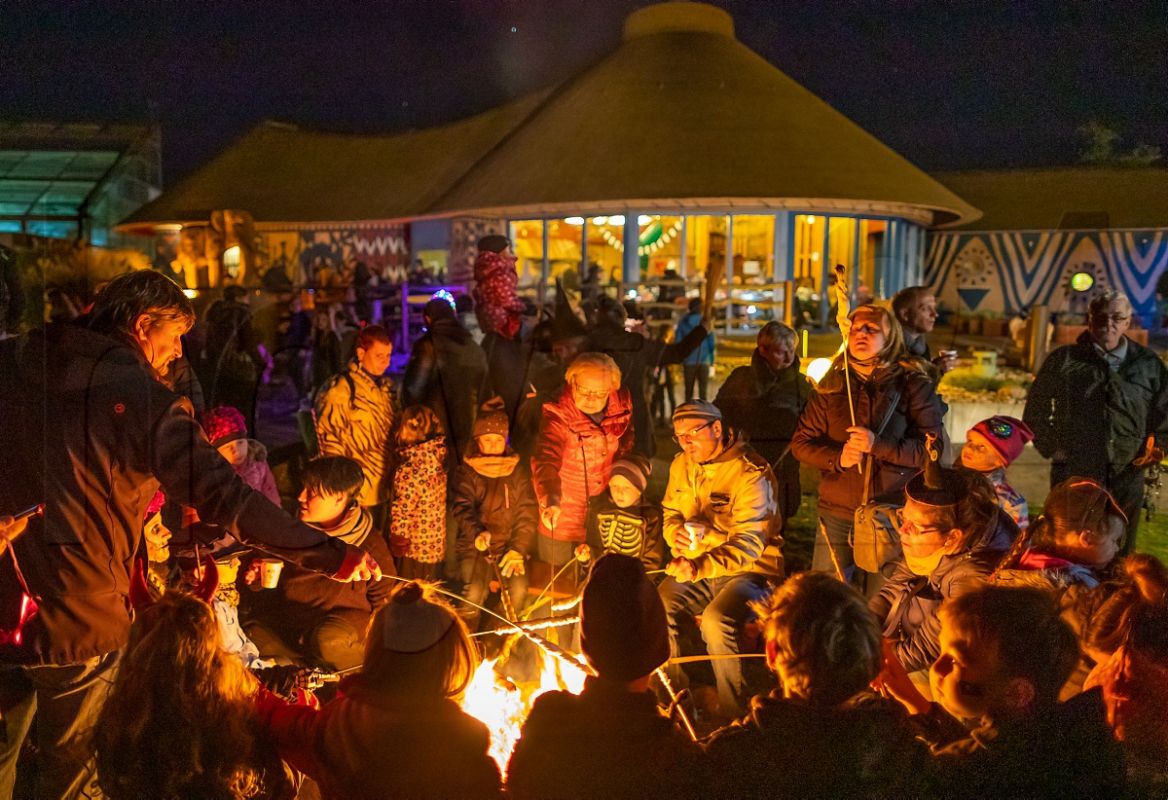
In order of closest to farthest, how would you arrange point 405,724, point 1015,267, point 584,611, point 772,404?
point 405,724
point 584,611
point 772,404
point 1015,267

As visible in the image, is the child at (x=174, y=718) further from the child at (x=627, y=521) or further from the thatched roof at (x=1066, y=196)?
the thatched roof at (x=1066, y=196)

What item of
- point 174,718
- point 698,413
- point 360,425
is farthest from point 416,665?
point 360,425

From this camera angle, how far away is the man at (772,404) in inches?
212

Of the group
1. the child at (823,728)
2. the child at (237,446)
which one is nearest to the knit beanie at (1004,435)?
the child at (823,728)

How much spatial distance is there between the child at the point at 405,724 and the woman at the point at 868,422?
243 cm

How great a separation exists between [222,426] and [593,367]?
1.71 m

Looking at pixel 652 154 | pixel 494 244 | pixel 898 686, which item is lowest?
pixel 898 686

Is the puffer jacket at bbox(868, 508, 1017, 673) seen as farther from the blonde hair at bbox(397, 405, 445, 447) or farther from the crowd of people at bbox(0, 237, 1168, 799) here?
the blonde hair at bbox(397, 405, 445, 447)

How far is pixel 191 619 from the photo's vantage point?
229cm

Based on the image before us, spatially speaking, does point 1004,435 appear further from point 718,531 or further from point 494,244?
point 494,244

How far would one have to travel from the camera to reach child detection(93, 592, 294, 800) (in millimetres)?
2242

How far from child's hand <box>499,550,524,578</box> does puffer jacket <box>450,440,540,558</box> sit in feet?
0.39

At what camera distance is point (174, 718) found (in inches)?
88.6

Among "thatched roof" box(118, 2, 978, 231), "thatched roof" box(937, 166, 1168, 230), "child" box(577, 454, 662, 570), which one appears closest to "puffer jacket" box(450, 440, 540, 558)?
"child" box(577, 454, 662, 570)
